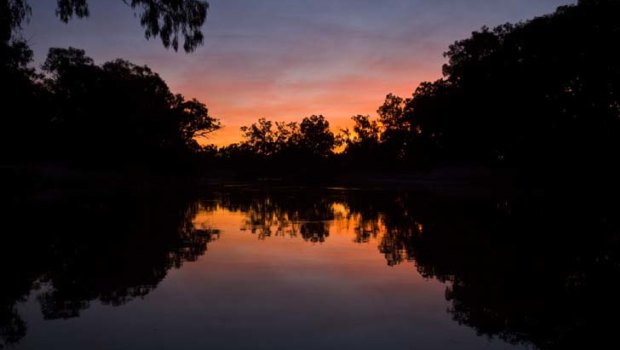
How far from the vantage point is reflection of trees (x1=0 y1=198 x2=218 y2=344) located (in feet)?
28.6

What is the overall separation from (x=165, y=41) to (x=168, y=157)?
207 feet

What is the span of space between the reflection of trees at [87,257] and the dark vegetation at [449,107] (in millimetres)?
5458

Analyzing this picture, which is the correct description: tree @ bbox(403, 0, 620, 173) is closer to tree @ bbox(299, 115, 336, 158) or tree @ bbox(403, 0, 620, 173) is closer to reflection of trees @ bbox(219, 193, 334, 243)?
reflection of trees @ bbox(219, 193, 334, 243)

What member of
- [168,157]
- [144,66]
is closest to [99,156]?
[168,157]

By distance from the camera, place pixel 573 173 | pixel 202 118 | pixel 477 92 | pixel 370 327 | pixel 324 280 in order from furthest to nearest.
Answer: pixel 202 118, pixel 477 92, pixel 573 173, pixel 324 280, pixel 370 327

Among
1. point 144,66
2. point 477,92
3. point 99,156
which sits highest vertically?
point 144,66

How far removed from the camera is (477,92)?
206ft

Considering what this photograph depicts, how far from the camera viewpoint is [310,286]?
9711 millimetres

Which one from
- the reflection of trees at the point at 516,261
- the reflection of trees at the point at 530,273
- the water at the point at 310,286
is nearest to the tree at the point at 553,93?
the reflection of trees at the point at 516,261

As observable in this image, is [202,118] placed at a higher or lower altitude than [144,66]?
lower

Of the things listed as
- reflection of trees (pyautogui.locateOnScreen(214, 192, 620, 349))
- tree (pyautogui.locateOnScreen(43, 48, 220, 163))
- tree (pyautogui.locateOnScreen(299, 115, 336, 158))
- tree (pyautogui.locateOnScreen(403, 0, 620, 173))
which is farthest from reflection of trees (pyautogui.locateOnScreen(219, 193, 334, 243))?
tree (pyautogui.locateOnScreen(299, 115, 336, 158))

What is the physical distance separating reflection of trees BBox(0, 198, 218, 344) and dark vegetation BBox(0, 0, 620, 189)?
17.9 feet

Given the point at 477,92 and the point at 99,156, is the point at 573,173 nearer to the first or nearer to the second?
the point at 477,92

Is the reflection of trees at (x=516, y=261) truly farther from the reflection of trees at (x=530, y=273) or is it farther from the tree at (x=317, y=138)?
the tree at (x=317, y=138)
